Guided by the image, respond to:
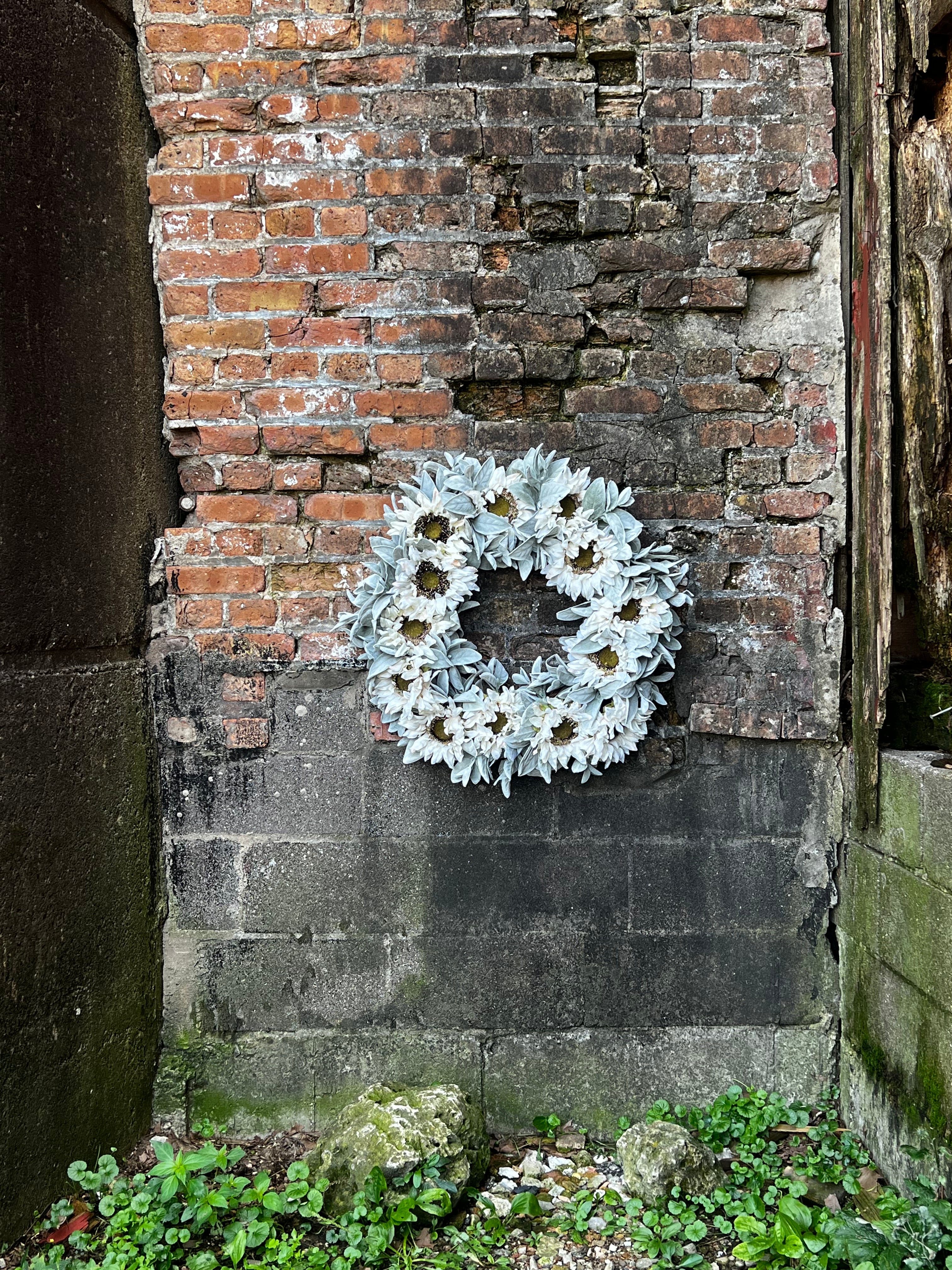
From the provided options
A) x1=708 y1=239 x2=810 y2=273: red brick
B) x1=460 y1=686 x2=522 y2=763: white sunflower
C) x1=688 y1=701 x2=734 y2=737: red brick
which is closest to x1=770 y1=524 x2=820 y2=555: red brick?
x1=688 y1=701 x2=734 y2=737: red brick

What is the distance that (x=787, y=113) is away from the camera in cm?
241

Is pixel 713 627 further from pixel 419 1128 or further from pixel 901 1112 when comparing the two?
pixel 419 1128

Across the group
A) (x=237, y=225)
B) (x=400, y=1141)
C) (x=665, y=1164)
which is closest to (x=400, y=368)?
(x=237, y=225)

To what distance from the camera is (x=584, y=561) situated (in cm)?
240

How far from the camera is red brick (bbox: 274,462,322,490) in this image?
2.50 metres

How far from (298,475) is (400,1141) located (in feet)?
5.66

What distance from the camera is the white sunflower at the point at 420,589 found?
2385 millimetres

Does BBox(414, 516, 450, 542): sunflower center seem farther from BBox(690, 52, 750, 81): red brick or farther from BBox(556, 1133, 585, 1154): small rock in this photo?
BBox(556, 1133, 585, 1154): small rock

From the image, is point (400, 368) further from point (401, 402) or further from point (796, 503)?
point (796, 503)

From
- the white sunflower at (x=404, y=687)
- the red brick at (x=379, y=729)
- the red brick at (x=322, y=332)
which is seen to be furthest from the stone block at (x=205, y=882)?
the red brick at (x=322, y=332)

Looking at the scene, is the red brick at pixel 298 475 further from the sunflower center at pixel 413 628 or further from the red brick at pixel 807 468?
the red brick at pixel 807 468

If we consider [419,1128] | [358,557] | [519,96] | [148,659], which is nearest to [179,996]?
[419,1128]

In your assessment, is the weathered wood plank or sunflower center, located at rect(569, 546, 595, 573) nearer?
the weathered wood plank

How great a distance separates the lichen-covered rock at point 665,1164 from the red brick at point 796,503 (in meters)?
1.63
